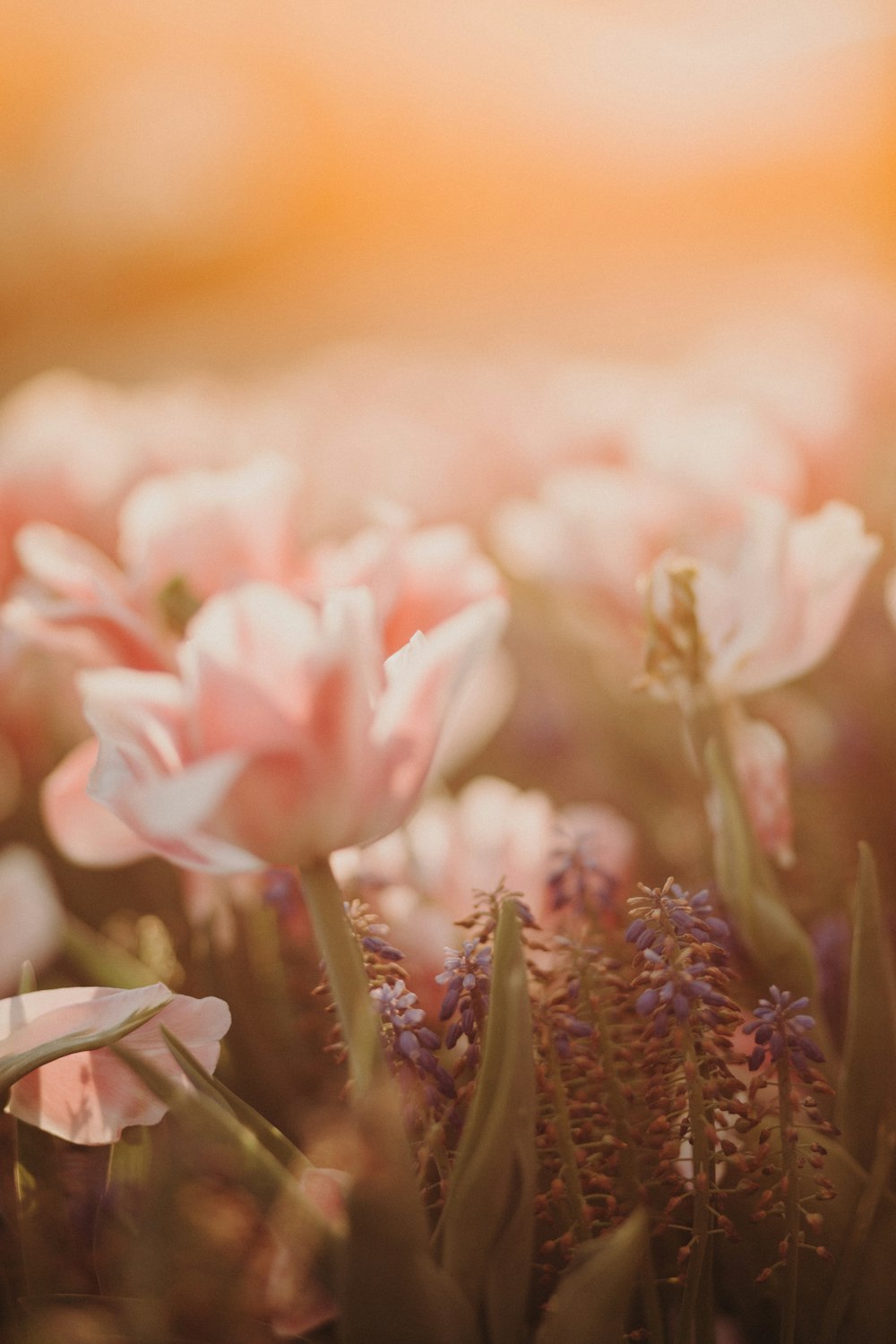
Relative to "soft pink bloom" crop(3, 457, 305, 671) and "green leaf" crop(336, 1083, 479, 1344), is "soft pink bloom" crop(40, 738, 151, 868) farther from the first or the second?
"green leaf" crop(336, 1083, 479, 1344)

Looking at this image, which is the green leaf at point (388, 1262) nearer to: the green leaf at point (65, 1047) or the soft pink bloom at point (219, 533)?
the green leaf at point (65, 1047)

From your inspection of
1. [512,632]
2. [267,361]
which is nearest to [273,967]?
[512,632]

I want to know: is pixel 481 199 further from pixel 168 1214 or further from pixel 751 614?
pixel 168 1214

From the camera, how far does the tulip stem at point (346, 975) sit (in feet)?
1.42

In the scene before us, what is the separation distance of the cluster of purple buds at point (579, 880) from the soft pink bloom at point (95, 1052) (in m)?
0.15

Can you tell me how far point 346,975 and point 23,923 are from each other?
277mm

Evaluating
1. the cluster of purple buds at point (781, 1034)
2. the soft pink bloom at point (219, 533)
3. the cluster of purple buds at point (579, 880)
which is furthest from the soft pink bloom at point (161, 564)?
the cluster of purple buds at point (781, 1034)

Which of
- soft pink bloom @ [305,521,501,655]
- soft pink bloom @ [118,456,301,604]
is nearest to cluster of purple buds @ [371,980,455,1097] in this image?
soft pink bloom @ [305,521,501,655]

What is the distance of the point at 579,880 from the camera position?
1.72 ft

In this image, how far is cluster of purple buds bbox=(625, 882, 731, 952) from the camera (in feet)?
1.44

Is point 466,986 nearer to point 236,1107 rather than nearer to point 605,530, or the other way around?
point 236,1107

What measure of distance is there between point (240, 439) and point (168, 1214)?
0.90 m

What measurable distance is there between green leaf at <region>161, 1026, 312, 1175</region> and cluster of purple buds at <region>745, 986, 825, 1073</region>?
0.16 metres

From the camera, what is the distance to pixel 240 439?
3.97ft
